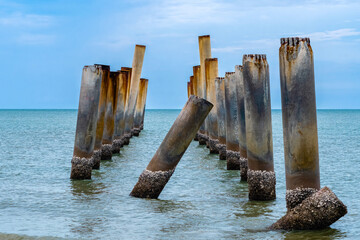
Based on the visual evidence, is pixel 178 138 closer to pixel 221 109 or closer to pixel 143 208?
pixel 143 208

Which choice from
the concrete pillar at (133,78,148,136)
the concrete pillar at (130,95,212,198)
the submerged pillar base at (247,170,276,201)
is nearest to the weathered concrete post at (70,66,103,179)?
the concrete pillar at (130,95,212,198)

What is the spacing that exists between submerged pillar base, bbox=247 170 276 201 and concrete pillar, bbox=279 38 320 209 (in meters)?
1.62

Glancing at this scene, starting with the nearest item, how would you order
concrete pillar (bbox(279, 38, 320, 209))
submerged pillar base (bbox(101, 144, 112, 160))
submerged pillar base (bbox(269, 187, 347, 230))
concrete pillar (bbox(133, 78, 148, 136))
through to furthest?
1. submerged pillar base (bbox(269, 187, 347, 230))
2. concrete pillar (bbox(279, 38, 320, 209))
3. submerged pillar base (bbox(101, 144, 112, 160))
4. concrete pillar (bbox(133, 78, 148, 136))

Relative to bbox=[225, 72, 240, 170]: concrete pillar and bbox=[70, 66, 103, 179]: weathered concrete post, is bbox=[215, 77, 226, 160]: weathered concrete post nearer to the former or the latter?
bbox=[225, 72, 240, 170]: concrete pillar

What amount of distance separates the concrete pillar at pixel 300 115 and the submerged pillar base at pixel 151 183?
2.27 m

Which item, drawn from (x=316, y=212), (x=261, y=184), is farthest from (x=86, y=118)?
(x=316, y=212)

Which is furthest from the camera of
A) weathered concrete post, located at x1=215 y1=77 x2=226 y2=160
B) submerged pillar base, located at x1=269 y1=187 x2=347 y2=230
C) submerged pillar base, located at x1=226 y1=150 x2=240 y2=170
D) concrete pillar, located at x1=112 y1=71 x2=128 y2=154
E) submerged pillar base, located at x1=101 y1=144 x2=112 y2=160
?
concrete pillar, located at x1=112 y1=71 x2=128 y2=154

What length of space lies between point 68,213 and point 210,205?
2.03 meters

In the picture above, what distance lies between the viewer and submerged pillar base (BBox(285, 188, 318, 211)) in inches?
243

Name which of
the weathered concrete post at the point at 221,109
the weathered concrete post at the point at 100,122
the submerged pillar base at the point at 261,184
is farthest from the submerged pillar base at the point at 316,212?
the weathered concrete post at the point at 221,109

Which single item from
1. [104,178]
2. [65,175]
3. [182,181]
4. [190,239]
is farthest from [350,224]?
[65,175]

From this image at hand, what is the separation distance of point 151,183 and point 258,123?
5.75ft

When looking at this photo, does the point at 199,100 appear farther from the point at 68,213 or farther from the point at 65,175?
the point at 65,175

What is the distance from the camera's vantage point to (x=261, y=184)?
7949mm
